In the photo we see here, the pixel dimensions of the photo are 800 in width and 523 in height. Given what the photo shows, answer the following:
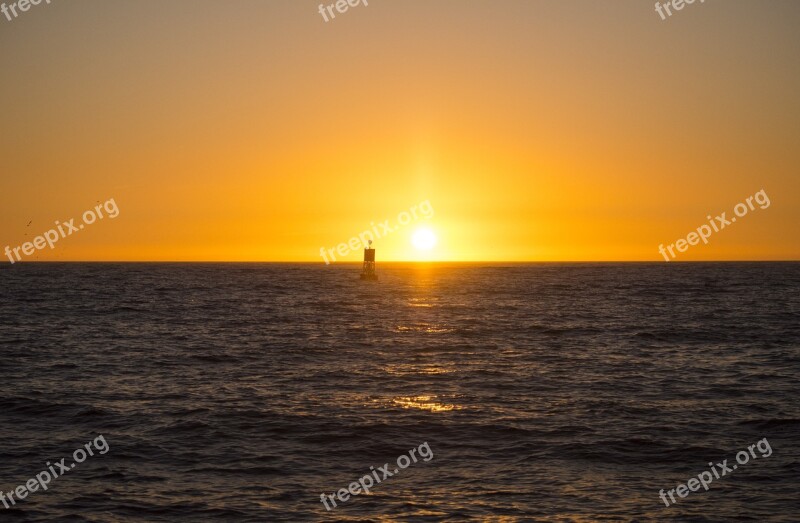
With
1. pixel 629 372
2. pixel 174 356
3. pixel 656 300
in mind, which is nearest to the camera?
pixel 629 372

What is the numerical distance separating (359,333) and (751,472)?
110ft

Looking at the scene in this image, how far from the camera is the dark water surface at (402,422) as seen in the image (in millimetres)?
16344

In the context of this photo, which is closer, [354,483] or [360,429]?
[354,483]

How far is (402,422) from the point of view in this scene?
23.4 meters

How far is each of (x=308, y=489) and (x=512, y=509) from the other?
451 centimetres

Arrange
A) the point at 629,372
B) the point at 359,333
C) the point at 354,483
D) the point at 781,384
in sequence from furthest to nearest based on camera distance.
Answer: the point at 359,333 < the point at 629,372 < the point at 781,384 < the point at 354,483

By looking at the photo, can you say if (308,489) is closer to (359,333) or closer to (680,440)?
(680,440)

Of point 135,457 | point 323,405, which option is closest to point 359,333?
point 323,405

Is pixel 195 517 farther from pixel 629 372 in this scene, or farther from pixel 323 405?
pixel 629 372

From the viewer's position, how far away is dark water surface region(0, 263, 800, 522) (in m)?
16.3

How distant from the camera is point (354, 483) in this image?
17719mm

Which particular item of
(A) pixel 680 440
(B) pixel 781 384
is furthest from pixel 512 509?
(B) pixel 781 384

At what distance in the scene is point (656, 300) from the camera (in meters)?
88.1

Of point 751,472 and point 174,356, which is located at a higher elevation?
point 174,356
